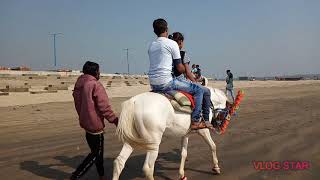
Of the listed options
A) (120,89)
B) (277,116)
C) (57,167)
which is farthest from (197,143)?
(120,89)

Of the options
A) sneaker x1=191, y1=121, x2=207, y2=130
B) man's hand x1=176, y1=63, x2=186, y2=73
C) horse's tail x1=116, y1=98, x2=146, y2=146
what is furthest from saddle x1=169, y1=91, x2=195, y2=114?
horse's tail x1=116, y1=98, x2=146, y2=146

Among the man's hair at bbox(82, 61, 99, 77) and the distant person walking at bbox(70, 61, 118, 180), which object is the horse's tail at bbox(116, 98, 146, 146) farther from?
the man's hair at bbox(82, 61, 99, 77)

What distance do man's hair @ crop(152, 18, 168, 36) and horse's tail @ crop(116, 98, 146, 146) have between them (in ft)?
4.57

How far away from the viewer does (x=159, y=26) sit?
6789 millimetres

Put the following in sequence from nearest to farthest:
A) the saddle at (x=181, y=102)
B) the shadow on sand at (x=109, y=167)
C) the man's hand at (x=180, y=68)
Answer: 1. the saddle at (x=181, y=102)
2. the man's hand at (x=180, y=68)
3. the shadow on sand at (x=109, y=167)

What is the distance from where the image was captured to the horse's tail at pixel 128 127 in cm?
623

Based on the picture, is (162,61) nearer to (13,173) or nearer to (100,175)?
(100,175)

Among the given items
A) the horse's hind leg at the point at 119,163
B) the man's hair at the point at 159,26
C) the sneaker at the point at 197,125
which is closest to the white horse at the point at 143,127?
the horse's hind leg at the point at 119,163

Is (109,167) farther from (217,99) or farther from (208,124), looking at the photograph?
(217,99)

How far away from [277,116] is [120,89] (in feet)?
63.6

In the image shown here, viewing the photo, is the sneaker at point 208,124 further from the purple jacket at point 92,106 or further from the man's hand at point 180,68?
the purple jacket at point 92,106

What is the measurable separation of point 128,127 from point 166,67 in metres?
1.24

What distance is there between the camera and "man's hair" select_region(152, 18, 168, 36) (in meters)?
6.79

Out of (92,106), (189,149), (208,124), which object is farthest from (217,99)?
(92,106)
